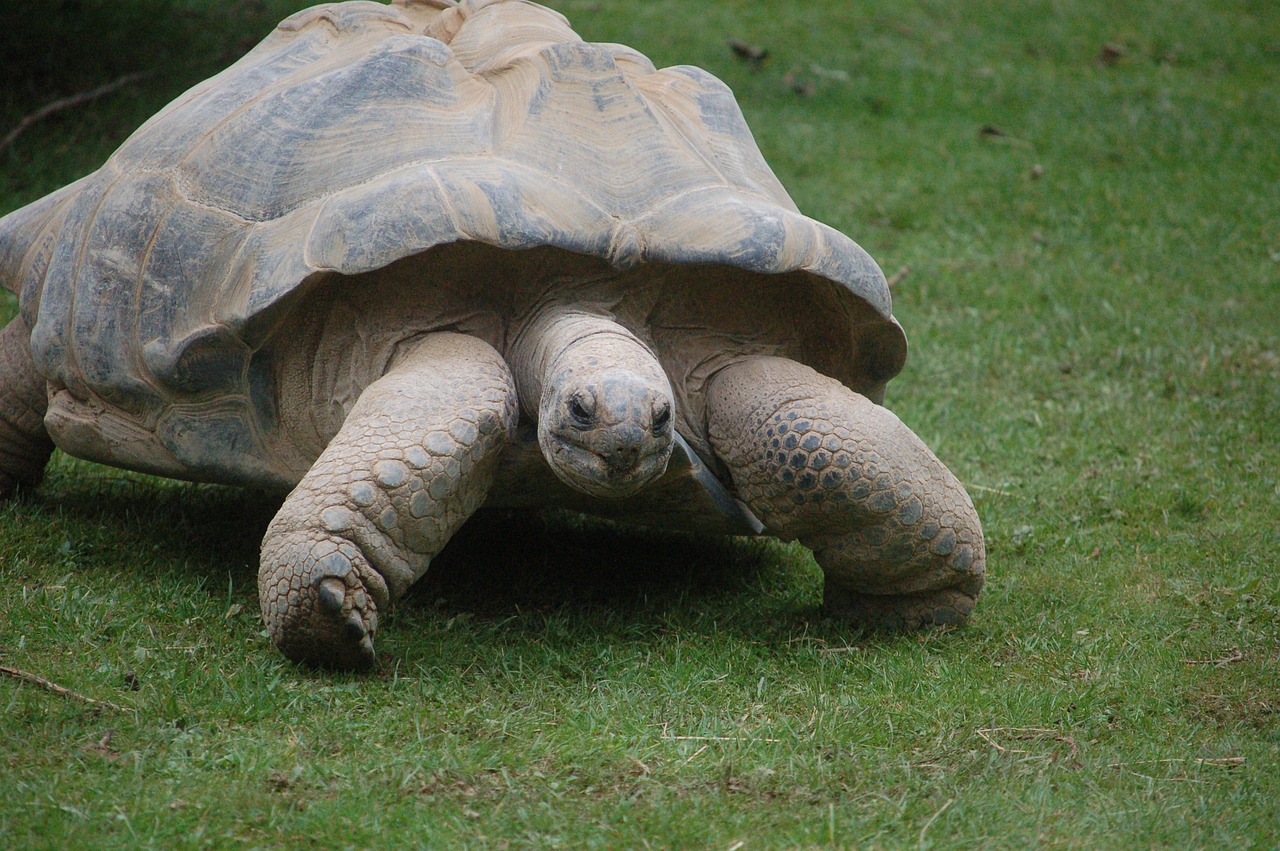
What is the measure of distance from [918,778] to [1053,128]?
6980 mm

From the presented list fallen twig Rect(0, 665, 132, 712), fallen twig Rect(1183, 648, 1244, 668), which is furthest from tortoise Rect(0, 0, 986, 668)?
fallen twig Rect(1183, 648, 1244, 668)

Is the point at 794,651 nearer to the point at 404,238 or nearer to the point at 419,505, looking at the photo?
the point at 419,505

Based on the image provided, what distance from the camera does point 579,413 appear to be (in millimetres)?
2877

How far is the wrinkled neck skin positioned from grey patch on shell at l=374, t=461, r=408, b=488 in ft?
1.07

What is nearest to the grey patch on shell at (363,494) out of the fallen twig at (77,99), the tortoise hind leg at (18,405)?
the tortoise hind leg at (18,405)

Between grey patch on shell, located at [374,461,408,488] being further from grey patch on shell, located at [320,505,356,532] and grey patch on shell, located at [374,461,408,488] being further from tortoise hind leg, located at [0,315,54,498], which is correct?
tortoise hind leg, located at [0,315,54,498]

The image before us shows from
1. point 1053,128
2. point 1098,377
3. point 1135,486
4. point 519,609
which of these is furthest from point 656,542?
point 1053,128

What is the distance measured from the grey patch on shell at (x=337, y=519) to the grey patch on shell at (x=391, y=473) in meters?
0.10

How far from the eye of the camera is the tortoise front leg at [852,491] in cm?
320

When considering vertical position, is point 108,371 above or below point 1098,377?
above

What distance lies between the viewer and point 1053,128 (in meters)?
8.76

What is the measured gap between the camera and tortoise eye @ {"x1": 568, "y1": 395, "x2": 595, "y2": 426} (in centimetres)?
286

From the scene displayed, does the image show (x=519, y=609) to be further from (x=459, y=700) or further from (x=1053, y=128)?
(x=1053, y=128)

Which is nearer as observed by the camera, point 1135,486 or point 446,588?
point 446,588
